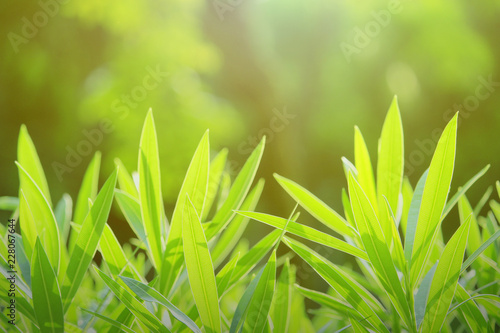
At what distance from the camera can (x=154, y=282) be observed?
0.42m

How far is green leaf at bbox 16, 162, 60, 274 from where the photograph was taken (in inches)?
15.6

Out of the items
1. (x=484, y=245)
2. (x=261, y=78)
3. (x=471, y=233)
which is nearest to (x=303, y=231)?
(x=484, y=245)

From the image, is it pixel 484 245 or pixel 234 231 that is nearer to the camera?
pixel 484 245

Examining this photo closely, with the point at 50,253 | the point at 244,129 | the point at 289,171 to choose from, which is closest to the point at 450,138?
the point at 50,253

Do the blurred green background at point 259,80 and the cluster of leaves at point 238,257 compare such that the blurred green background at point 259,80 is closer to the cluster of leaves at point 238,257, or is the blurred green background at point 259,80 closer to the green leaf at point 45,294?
the cluster of leaves at point 238,257

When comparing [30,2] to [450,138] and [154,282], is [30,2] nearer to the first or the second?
[154,282]

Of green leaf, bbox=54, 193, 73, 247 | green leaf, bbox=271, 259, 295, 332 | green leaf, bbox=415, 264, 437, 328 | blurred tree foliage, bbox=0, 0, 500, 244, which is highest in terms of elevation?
blurred tree foliage, bbox=0, 0, 500, 244

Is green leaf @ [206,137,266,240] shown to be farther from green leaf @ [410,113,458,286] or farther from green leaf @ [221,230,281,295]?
green leaf @ [410,113,458,286]

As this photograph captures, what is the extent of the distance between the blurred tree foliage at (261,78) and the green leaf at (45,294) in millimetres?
1257

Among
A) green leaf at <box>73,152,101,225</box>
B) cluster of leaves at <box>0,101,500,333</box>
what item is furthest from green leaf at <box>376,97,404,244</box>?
green leaf at <box>73,152,101,225</box>

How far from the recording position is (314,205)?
0.43 meters

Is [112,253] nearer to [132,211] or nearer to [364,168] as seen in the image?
[132,211]

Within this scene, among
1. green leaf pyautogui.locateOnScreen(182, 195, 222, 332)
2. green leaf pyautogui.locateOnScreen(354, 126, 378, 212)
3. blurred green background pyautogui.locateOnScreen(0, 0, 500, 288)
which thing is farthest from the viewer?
blurred green background pyautogui.locateOnScreen(0, 0, 500, 288)

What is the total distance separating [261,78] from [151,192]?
1.56 metres
